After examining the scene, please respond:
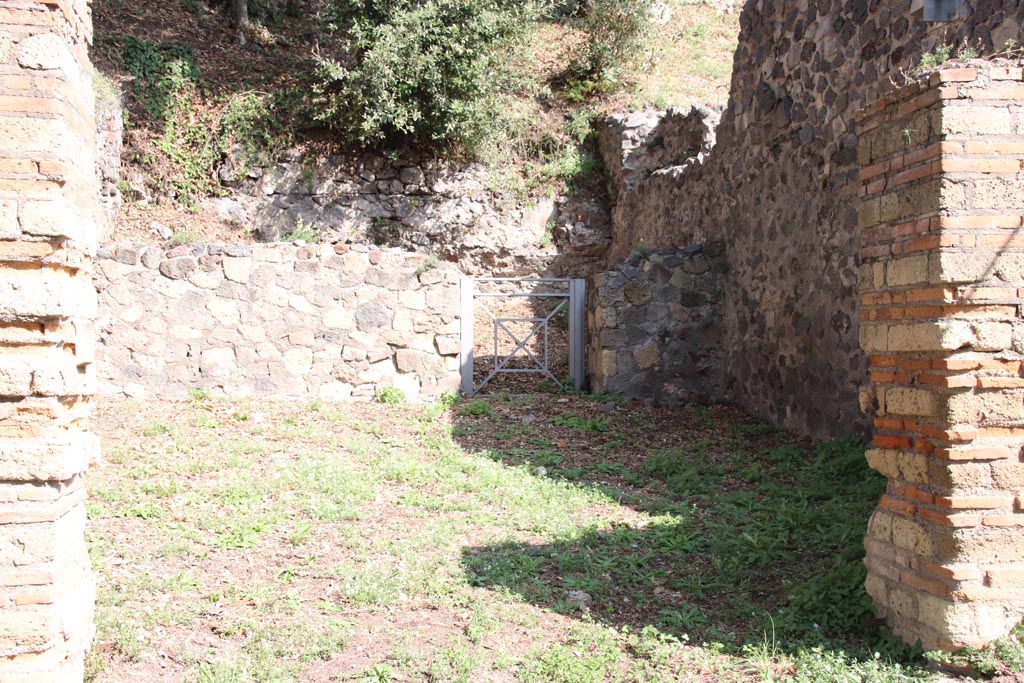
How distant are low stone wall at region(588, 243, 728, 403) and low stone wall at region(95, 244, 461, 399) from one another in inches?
73.9

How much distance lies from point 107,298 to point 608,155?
29.3ft

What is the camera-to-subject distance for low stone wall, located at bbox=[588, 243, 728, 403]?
30.9 ft

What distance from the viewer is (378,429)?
26.3 ft

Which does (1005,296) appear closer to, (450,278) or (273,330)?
(450,278)

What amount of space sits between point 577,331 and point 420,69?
5.72 metres

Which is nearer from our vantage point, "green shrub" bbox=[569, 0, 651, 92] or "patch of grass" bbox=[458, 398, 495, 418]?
"patch of grass" bbox=[458, 398, 495, 418]

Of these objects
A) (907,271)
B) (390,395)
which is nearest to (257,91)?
(390,395)

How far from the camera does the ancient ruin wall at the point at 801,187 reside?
663cm

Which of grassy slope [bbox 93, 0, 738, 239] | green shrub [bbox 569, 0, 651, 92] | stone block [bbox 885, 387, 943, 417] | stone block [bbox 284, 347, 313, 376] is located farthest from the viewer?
green shrub [bbox 569, 0, 651, 92]

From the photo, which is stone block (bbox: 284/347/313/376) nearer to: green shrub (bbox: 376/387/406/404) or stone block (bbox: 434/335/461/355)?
green shrub (bbox: 376/387/406/404)

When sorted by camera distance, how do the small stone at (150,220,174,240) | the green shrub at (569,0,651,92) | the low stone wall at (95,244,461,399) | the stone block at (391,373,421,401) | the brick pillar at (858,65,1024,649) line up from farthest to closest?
1. the green shrub at (569,0,651,92)
2. the small stone at (150,220,174,240)
3. the stone block at (391,373,421,401)
4. the low stone wall at (95,244,461,399)
5. the brick pillar at (858,65,1024,649)

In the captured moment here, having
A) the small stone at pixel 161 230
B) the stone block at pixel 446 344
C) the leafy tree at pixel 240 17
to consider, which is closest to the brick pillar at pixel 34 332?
the stone block at pixel 446 344

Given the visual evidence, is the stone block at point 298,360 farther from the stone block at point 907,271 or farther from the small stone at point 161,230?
the stone block at point 907,271

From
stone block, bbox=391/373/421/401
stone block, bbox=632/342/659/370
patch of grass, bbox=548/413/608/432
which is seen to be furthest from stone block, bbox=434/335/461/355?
stone block, bbox=632/342/659/370
